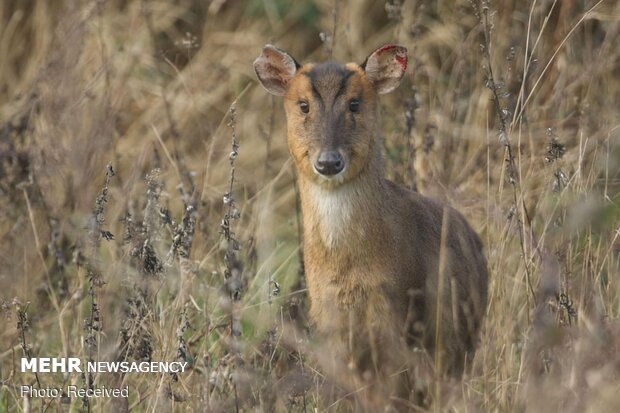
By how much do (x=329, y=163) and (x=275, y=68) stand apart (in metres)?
0.85

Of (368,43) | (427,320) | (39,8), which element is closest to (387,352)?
(427,320)

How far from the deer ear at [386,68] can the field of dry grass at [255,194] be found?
1.47ft

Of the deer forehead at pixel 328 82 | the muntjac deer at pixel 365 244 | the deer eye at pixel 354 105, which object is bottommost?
the muntjac deer at pixel 365 244

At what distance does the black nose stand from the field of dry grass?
53 centimetres

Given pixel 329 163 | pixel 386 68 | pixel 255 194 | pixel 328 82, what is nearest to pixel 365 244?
pixel 329 163

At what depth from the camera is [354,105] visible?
566 cm

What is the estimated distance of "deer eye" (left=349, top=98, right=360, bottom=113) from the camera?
18.5 feet

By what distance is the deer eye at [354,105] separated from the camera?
5.64 meters

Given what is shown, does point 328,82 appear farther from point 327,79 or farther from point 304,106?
point 304,106

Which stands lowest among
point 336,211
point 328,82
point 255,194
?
point 255,194

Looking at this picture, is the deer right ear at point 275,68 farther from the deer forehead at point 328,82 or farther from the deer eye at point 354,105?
the deer eye at point 354,105

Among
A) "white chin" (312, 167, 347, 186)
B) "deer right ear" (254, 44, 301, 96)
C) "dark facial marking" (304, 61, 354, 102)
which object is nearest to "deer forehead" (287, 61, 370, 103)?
"dark facial marking" (304, 61, 354, 102)

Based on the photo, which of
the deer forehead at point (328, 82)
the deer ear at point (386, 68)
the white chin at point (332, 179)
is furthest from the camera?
the deer ear at point (386, 68)

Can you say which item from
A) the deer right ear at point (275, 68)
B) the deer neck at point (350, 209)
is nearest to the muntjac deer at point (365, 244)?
the deer neck at point (350, 209)
